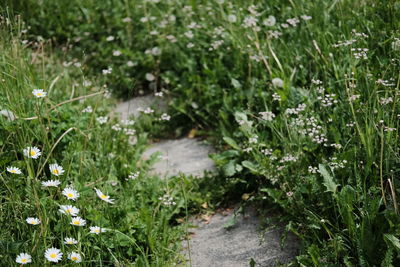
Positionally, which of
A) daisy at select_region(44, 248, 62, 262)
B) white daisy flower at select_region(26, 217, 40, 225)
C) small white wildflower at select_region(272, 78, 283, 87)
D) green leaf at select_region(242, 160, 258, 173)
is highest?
small white wildflower at select_region(272, 78, 283, 87)

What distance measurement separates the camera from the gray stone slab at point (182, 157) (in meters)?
3.75

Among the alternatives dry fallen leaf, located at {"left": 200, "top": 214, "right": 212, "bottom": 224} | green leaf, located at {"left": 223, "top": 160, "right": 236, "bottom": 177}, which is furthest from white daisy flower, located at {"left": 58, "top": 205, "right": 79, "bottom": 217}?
green leaf, located at {"left": 223, "top": 160, "right": 236, "bottom": 177}

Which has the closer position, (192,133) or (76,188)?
(76,188)

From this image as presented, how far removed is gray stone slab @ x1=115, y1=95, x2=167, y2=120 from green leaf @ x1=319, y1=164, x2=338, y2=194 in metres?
1.91

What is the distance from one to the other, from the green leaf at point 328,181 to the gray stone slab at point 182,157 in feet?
3.63

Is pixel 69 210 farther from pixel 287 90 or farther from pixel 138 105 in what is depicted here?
pixel 138 105

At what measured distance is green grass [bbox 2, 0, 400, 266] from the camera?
265 centimetres

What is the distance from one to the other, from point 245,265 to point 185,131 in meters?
1.73

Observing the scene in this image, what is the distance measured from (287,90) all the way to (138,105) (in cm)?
155

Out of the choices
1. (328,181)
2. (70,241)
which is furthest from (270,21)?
(70,241)

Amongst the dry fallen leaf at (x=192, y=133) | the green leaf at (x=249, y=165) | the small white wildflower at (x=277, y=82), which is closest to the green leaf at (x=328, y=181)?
the green leaf at (x=249, y=165)

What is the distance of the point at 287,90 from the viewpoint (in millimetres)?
3604

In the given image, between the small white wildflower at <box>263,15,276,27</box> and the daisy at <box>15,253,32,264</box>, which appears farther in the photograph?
the small white wildflower at <box>263,15,276,27</box>

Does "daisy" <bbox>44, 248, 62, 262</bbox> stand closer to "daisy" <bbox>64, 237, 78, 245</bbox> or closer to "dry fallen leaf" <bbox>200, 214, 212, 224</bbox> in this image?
"daisy" <bbox>64, 237, 78, 245</bbox>
